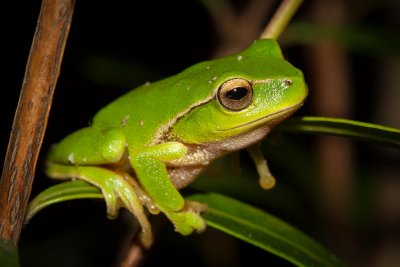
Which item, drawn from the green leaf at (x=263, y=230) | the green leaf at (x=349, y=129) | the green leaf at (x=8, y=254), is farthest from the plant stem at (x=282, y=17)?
the green leaf at (x=8, y=254)

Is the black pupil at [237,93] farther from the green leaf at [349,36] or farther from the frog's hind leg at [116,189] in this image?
the green leaf at [349,36]

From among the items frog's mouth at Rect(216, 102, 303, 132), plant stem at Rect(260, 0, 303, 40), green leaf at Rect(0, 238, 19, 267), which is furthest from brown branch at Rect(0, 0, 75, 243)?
frog's mouth at Rect(216, 102, 303, 132)

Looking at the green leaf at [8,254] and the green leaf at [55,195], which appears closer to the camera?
the green leaf at [8,254]

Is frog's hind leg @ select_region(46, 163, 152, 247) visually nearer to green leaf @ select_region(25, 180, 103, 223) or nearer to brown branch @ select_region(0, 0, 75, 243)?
green leaf @ select_region(25, 180, 103, 223)

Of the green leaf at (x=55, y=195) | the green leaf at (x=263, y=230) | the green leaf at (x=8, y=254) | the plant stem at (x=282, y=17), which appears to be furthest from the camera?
the green leaf at (x=263, y=230)

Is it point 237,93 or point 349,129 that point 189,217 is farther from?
point 349,129

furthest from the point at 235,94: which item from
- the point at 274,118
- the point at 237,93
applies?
the point at 274,118

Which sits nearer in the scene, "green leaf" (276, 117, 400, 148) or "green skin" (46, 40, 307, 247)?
"green leaf" (276, 117, 400, 148)
